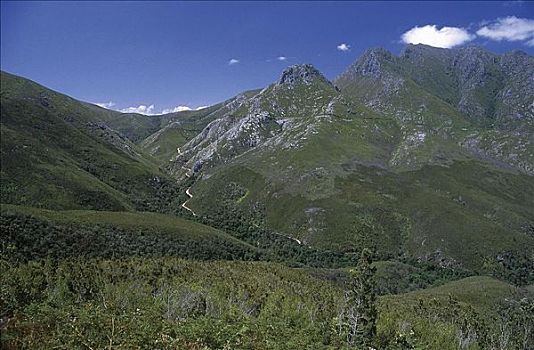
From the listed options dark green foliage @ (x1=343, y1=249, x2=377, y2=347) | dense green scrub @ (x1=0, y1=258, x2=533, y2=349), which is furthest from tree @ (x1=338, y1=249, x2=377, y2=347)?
dense green scrub @ (x1=0, y1=258, x2=533, y2=349)

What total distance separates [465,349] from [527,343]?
18202 mm

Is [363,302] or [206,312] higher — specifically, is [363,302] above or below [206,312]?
above

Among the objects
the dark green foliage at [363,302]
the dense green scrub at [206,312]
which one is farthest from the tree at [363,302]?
the dense green scrub at [206,312]

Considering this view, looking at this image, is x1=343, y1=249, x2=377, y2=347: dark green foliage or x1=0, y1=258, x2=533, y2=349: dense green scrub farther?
x1=343, y1=249, x2=377, y2=347: dark green foliage

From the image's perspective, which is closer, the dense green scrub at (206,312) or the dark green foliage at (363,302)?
the dense green scrub at (206,312)

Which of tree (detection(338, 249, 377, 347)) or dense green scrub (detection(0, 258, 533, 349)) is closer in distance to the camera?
dense green scrub (detection(0, 258, 533, 349))

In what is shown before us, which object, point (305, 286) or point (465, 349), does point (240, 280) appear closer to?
point (305, 286)

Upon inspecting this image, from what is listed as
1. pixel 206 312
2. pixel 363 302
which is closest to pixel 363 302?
pixel 363 302

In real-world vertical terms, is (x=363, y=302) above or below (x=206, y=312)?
above

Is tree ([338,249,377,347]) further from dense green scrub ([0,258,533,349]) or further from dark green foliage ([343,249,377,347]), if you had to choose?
dense green scrub ([0,258,533,349])

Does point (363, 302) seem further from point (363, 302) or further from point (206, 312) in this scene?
point (206, 312)

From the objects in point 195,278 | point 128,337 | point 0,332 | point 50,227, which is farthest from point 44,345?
point 50,227

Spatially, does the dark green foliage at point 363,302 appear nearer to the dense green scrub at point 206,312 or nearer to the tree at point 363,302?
the tree at point 363,302

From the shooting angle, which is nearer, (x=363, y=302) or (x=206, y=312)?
(x=206, y=312)
